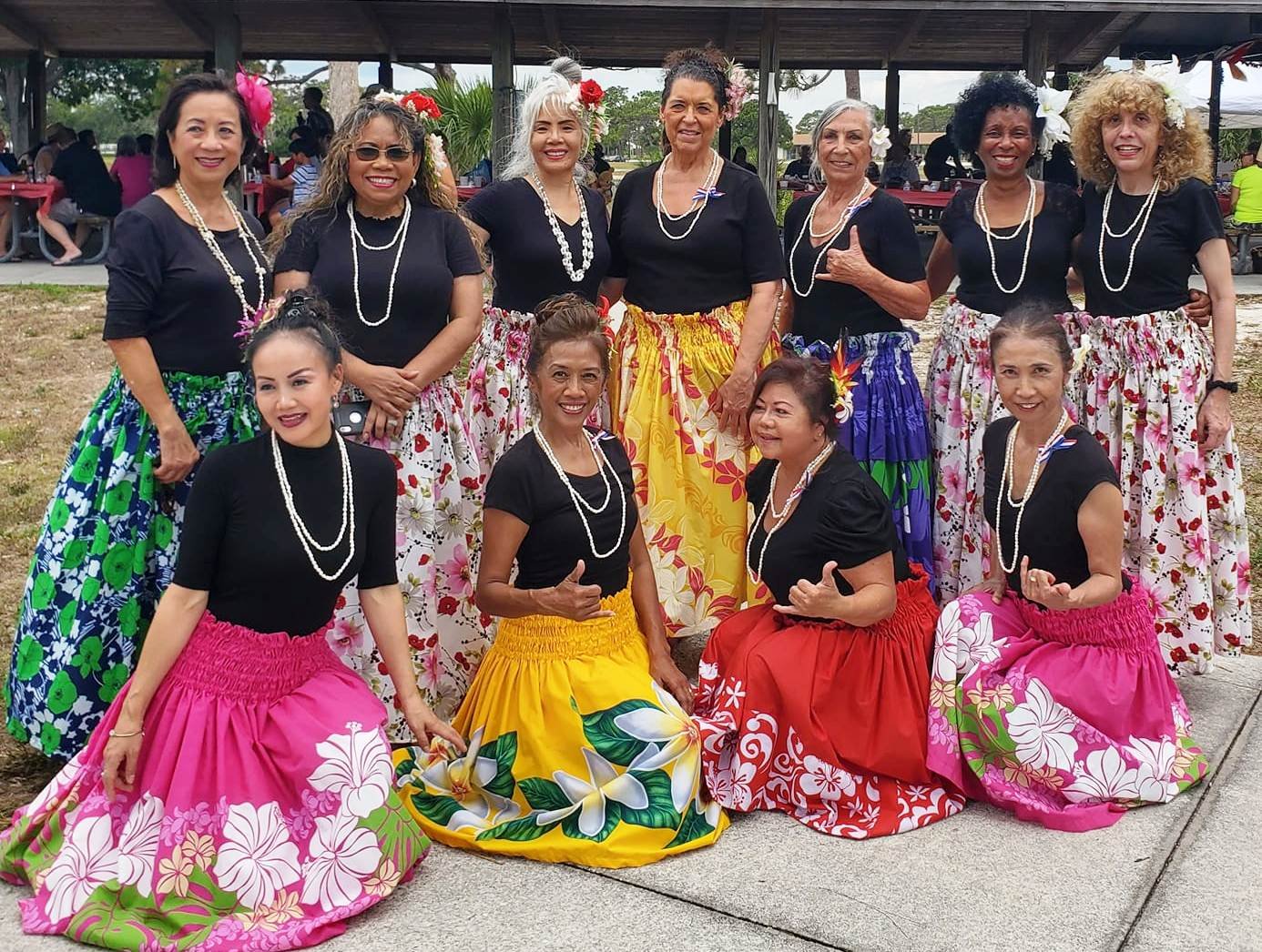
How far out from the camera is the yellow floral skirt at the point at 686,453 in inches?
158

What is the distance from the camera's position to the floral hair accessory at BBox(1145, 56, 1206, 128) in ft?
12.2

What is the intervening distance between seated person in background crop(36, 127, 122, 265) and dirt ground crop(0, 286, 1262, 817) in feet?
7.88

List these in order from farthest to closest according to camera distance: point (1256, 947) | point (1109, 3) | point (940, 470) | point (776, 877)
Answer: point (1109, 3) → point (940, 470) → point (776, 877) → point (1256, 947)

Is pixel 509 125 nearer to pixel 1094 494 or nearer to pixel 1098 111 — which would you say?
pixel 1098 111

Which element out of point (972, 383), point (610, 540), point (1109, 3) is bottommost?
point (610, 540)

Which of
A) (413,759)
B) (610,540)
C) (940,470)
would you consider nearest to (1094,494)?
(940,470)

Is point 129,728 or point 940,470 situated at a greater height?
point 940,470

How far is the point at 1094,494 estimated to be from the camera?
10.6 ft

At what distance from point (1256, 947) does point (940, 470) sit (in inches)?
71.7

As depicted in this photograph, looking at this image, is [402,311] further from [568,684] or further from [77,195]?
[77,195]

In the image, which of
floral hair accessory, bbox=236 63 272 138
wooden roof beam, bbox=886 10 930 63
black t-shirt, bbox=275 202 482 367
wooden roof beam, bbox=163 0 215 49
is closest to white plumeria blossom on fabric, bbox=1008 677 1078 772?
black t-shirt, bbox=275 202 482 367

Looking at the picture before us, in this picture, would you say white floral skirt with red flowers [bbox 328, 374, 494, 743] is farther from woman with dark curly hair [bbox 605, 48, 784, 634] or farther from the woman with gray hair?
the woman with gray hair

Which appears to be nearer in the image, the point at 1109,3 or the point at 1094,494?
the point at 1094,494

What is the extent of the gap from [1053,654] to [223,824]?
2001 mm
